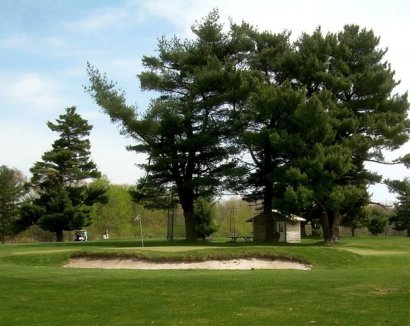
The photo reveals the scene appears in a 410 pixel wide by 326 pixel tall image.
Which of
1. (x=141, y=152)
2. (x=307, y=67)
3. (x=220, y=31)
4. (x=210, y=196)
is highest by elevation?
(x=220, y=31)

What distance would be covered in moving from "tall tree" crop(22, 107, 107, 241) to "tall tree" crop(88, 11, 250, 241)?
17.7m

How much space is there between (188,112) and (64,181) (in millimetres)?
25841

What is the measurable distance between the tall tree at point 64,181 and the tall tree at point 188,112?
58.2 feet

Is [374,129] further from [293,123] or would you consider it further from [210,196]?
[210,196]

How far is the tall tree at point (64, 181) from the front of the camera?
201 feet

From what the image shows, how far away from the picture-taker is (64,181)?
2518 inches

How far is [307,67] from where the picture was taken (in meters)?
41.5

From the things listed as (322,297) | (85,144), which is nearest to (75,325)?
(322,297)

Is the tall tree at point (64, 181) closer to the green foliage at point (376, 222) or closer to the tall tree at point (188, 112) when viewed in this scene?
the tall tree at point (188, 112)

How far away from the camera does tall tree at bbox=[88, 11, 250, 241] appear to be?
1721 inches

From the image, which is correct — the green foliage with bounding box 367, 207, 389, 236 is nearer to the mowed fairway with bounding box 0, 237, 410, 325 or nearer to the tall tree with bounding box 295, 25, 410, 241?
the tall tree with bounding box 295, 25, 410, 241

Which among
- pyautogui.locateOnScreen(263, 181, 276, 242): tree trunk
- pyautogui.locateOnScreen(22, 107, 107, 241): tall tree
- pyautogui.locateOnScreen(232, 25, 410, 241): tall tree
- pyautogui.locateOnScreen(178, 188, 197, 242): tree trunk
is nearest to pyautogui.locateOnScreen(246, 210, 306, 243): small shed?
pyautogui.locateOnScreen(263, 181, 276, 242): tree trunk

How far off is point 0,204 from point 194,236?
3523 centimetres

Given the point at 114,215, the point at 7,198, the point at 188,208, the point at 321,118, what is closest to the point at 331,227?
the point at 321,118
